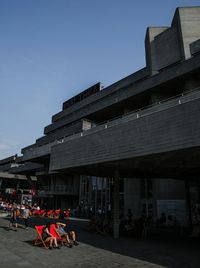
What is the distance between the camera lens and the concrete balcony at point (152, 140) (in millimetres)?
10352

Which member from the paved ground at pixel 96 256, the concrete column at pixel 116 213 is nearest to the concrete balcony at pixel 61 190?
the concrete column at pixel 116 213

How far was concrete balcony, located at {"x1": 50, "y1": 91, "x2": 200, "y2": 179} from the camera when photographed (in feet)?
34.0

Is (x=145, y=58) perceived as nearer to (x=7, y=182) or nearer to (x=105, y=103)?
(x=105, y=103)

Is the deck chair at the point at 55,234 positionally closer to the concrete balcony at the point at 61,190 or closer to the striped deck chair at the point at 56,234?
the striped deck chair at the point at 56,234

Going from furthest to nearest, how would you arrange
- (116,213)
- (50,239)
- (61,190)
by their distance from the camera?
1. (61,190)
2. (116,213)
3. (50,239)

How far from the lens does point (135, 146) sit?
12.2 meters

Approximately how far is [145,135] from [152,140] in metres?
0.55

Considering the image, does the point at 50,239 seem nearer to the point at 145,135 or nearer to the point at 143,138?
the point at 143,138

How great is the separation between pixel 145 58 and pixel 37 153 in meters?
23.0

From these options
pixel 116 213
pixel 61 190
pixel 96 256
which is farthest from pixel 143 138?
pixel 61 190

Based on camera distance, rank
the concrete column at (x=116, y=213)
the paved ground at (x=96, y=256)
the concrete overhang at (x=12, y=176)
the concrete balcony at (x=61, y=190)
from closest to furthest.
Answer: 1. the paved ground at (x=96, y=256)
2. the concrete column at (x=116, y=213)
3. the concrete balcony at (x=61, y=190)
4. the concrete overhang at (x=12, y=176)

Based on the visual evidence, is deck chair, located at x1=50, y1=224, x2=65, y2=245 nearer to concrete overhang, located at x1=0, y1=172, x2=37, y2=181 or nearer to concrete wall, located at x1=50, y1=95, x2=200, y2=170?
concrete wall, located at x1=50, y1=95, x2=200, y2=170

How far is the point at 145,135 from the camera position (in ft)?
Answer: 39.1

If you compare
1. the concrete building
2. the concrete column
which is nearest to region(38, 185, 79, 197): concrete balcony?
the concrete building
